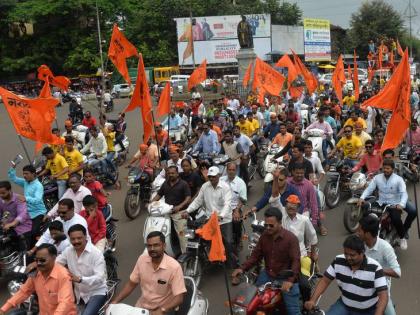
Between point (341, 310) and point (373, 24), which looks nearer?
point (341, 310)

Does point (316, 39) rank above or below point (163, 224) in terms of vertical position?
above

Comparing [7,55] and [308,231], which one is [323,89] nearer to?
[308,231]

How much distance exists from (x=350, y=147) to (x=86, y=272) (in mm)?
6480

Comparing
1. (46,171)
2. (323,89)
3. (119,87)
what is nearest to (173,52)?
(119,87)

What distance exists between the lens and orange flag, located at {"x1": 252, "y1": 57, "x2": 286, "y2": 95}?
15.7 m

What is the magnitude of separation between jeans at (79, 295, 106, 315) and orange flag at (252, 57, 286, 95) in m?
11.8

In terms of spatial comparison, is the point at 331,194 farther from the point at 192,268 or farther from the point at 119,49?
the point at 119,49

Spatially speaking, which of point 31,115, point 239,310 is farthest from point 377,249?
point 31,115

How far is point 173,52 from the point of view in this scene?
50.9m

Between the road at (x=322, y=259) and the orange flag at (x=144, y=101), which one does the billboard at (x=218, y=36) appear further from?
the orange flag at (x=144, y=101)

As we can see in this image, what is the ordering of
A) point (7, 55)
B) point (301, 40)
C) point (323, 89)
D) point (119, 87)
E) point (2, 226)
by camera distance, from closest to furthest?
point (2, 226) → point (323, 89) → point (119, 87) → point (7, 55) → point (301, 40)

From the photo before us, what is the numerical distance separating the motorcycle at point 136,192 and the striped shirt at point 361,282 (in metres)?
5.90

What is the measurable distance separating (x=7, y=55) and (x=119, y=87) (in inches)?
539

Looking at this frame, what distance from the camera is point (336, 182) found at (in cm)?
955
